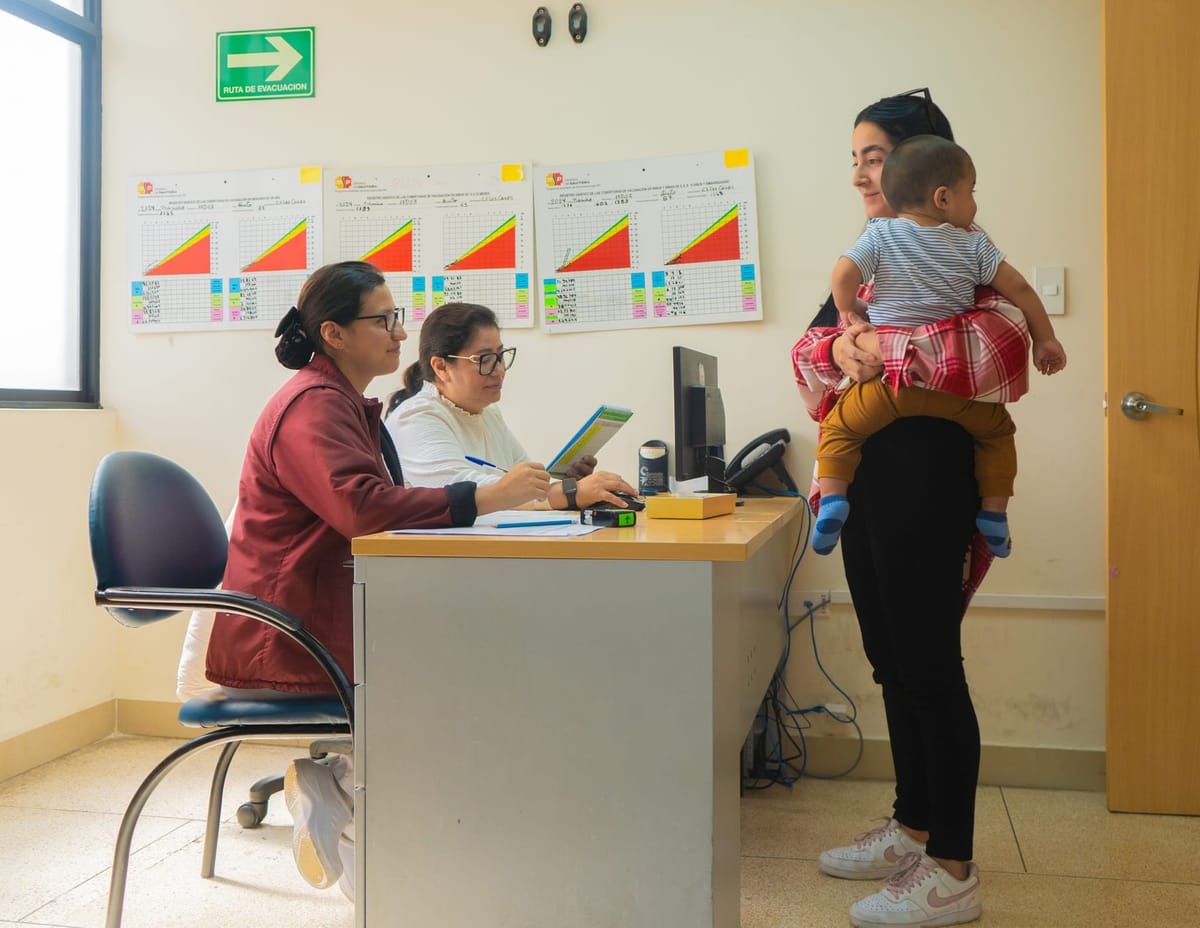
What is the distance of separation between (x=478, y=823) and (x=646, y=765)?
266 millimetres

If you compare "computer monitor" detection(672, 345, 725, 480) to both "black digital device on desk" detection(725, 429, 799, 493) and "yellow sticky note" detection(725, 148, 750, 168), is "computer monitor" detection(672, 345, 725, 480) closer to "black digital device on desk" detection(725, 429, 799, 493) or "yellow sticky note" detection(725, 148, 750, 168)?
"black digital device on desk" detection(725, 429, 799, 493)

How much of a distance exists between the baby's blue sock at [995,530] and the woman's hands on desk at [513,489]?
2.60 ft

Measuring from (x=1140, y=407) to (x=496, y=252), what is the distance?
1.80 metres

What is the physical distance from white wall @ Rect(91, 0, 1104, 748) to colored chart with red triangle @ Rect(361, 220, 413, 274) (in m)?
0.24

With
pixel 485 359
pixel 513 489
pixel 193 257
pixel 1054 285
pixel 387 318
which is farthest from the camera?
pixel 193 257

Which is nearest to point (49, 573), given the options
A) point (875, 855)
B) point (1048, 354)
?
point (875, 855)

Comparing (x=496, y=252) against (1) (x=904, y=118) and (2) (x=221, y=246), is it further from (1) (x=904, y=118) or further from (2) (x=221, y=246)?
(1) (x=904, y=118)

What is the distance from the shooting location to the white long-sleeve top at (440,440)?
248 cm

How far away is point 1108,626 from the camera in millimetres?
2666

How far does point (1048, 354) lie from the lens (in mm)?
1906

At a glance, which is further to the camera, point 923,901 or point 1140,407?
point 1140,407

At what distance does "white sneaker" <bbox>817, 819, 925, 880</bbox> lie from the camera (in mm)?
2242

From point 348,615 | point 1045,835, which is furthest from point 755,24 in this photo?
point 1045,835

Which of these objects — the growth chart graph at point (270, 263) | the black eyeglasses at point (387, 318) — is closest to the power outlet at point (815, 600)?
the black eyeglasses at point (387, 318)
